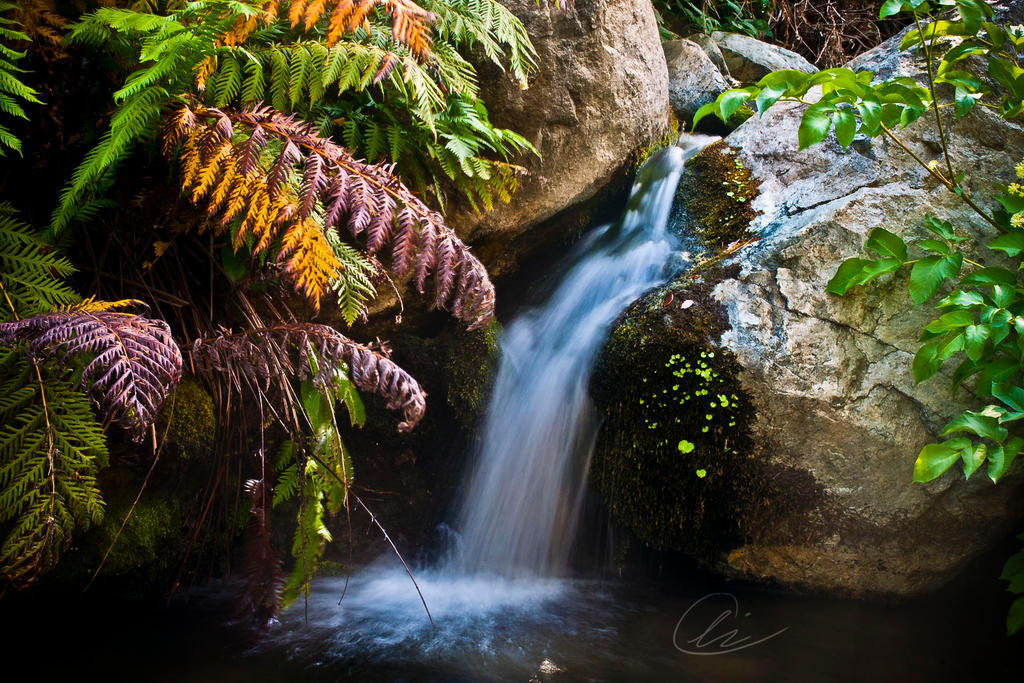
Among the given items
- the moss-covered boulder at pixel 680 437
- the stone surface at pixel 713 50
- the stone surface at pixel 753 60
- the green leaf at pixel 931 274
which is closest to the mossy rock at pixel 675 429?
the moss-covered boulder at pixel 680 437

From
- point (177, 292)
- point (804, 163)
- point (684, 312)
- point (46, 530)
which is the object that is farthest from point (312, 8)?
point (804, 163)

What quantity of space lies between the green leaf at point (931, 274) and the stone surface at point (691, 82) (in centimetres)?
326

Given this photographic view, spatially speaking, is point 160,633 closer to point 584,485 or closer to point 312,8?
point 584,485

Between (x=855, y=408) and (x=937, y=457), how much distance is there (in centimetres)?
52

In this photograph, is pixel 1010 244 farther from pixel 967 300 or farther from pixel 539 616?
pixel 539 616

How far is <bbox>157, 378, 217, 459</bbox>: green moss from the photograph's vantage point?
2527 millimetres

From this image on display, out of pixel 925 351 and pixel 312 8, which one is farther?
pixel 925 351

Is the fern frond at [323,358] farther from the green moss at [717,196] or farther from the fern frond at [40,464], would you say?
the green moss at [717,196]

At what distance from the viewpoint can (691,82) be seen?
17.0 ft

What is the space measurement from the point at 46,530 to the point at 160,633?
85 centimetres

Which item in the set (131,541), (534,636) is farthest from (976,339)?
(131,541)

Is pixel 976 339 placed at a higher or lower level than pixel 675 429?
higher

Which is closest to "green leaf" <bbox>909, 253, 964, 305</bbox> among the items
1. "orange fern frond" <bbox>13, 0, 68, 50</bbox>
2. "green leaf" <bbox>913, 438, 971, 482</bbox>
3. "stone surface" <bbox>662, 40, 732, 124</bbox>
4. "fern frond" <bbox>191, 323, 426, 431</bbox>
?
"green leaf" <bbox>913, 438, 971, 482</bbox>

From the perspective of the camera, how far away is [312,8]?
179 centimetres
